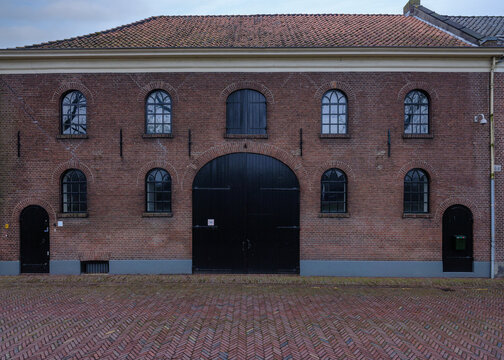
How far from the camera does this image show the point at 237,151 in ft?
33.6

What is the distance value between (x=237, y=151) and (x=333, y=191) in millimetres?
3740

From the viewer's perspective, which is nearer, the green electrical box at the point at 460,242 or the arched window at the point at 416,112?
the green electrical box at the point at 460,242

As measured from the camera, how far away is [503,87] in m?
10.1

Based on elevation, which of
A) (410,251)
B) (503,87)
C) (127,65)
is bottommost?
(410,251)

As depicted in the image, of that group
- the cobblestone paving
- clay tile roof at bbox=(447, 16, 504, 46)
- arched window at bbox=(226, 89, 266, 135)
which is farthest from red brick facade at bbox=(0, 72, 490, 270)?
clay tile roof at bbox=(447, 16, 504, 46)

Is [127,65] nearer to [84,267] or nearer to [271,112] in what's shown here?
[271,112]

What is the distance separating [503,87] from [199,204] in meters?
11.6

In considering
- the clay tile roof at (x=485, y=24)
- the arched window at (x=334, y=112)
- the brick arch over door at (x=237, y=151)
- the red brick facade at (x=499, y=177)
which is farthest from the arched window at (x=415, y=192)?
the clay tile roof at (x=485, y=24)

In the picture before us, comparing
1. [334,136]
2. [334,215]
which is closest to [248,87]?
[334,136]

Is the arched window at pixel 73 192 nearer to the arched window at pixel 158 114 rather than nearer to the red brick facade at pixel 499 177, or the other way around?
the arched window at pixel 158 114

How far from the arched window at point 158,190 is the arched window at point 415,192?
337 inches

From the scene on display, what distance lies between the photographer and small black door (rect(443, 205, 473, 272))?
1016 cm

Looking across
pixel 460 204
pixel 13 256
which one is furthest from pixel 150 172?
pixel 460 204

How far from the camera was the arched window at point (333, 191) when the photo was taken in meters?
10.3
